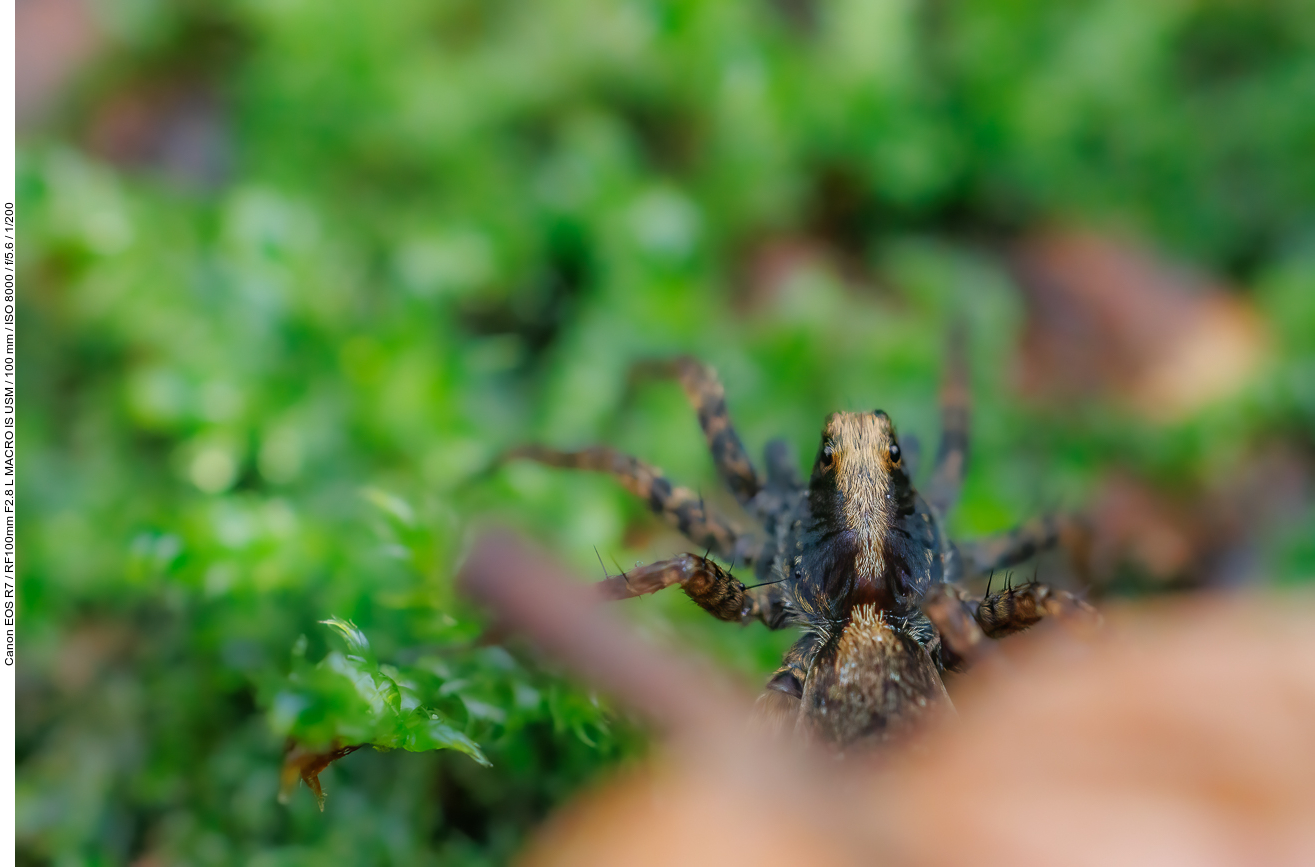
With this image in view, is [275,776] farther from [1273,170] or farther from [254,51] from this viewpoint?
[1273,170]

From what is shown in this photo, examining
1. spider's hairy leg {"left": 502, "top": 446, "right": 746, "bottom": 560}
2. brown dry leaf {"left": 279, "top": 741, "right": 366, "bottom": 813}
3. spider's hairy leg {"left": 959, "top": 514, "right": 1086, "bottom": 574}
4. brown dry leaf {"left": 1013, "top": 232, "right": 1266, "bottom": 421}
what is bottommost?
brown dry leaf {"left": 279, "top": 741, "right": 366, "bottom": 813}

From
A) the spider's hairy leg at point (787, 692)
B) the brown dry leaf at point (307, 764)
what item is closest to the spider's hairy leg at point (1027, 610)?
the spider's hairy leg at point (787, 692)

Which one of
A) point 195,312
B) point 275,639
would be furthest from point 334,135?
point 275,639

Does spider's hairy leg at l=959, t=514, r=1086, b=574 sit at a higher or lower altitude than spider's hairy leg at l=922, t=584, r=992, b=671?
higher

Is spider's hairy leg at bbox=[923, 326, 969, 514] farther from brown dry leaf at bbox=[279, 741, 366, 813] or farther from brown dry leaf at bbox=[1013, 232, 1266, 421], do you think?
brown dry leaf at bbox=[279, 741, 366, 813]

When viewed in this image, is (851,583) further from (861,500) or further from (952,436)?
(952,436)

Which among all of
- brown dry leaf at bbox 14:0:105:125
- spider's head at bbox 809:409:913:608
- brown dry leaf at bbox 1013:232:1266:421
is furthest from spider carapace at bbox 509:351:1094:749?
brown dry leaf at bbox 14:0:105:125

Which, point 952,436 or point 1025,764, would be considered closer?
point 1025,764

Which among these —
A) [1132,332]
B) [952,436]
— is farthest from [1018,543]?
[1132,332]
